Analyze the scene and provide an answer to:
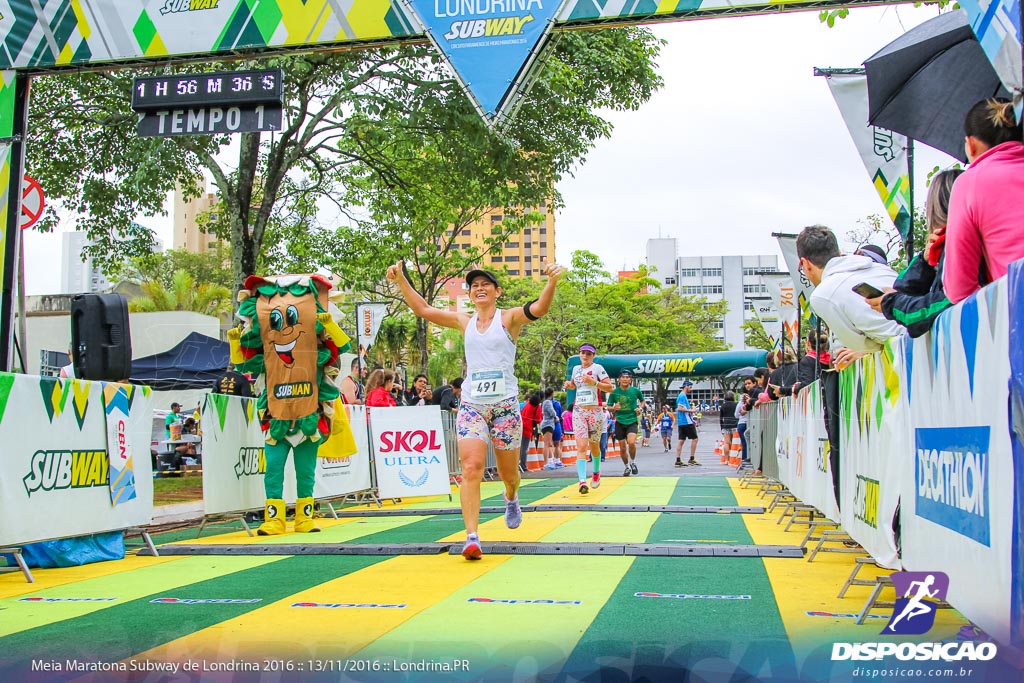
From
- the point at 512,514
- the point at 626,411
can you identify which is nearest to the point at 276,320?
the point at 512,514

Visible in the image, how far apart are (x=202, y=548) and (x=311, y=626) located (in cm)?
355

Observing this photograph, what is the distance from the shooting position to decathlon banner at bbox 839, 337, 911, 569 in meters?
4.30

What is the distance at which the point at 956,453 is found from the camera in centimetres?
339

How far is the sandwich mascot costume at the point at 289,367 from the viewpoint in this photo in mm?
8531

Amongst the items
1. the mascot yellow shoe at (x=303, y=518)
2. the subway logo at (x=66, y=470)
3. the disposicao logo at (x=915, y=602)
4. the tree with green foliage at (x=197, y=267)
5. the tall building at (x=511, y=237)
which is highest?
the tree with green foliage at (x=197, y=267)

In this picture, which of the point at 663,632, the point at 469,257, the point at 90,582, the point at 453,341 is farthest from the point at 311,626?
the point at 453,341

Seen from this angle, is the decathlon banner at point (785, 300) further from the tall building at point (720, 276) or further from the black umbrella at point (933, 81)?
the tall building at point (720, 276)

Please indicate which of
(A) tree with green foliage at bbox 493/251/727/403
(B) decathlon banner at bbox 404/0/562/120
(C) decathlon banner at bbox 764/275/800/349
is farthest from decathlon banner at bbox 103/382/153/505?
(A) tree with green foliage at bbox 493/251/727/403

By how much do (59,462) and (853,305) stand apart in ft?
17.8

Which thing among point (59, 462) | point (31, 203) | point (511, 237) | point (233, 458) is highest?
point (511, 237)

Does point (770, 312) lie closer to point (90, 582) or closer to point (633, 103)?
point (633, 103)

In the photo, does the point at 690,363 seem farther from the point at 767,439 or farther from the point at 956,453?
the point at 956,453

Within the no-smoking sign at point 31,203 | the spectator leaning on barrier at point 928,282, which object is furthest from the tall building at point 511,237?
the spectator leaning on barrier at point 928,282

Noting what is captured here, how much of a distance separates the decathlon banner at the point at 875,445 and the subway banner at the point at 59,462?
5.25 metres
